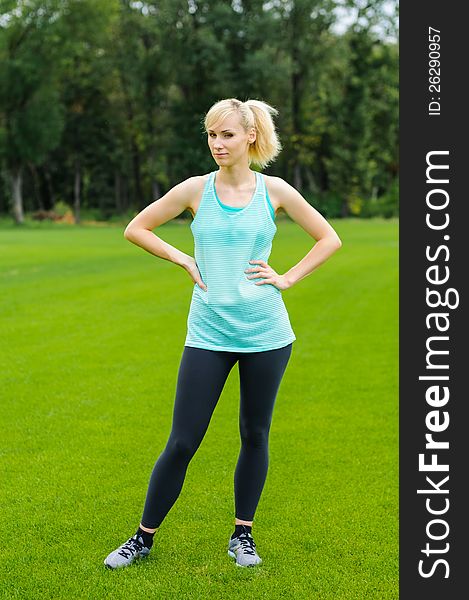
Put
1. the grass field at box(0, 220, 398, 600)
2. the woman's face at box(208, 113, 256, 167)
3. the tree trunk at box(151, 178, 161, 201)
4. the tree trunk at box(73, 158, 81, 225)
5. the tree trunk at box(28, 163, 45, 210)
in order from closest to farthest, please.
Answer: the woman's face at box(208, 113, 256, 167) < the grass field at box(0, 220, 398, 600) < the tree trunk at box(73, 158, 81, 225) < the tree trunk at box(151, 178, 161, 201) < the tree trunk at box(28, 163, 45, 210)

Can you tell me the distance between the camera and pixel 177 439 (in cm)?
384

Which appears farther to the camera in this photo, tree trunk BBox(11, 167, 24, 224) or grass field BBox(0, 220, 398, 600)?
tree trunk BBox(11, 167, 24, 224)

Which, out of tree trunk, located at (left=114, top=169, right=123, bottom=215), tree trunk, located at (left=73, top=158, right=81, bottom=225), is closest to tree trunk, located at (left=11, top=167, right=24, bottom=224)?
tree trunk, located at (left=73, top=158, right=81, bottom=225)

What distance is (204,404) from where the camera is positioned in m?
3.81

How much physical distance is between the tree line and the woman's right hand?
4492 cm

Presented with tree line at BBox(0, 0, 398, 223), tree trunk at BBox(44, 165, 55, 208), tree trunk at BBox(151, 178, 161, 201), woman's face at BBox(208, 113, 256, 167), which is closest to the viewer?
woman's face at BBox(208, 113, 256, 167)

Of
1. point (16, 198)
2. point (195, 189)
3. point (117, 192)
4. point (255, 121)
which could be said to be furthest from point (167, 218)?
point (117, 192)

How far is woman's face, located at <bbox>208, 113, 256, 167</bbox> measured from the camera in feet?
12.1

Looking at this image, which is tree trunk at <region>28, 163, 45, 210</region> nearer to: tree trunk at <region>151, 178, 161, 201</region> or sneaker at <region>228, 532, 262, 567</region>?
tree trunk at <region>151, 178, 161, 201</region>

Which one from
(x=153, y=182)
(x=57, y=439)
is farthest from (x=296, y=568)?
(x=153, y=182)

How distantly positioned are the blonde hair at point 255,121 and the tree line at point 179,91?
44772 mm

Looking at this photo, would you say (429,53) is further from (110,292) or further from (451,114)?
(110,292)

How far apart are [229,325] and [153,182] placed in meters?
51.5

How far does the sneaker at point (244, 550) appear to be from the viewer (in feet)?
13.4
